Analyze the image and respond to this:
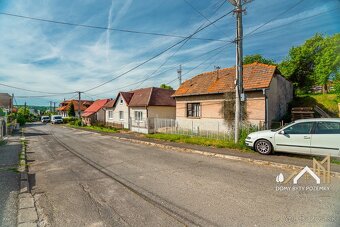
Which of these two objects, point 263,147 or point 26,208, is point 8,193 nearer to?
point 26,208

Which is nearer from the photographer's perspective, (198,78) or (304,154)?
(304,154)

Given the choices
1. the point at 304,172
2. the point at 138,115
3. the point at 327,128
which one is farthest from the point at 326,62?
the point at 304,172

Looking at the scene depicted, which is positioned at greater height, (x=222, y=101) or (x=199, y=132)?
(x=222, y=101)

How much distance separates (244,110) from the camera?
14508 mm

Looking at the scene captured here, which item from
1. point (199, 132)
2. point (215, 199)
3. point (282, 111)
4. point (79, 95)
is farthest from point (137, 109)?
point (215, 199)

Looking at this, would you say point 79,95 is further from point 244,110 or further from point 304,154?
point 304,154

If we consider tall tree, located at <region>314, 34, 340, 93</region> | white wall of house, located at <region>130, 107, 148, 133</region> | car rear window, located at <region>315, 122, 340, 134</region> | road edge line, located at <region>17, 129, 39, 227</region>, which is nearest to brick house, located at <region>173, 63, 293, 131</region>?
white wall of house, located at <region>130, 107, 148, 133</region>

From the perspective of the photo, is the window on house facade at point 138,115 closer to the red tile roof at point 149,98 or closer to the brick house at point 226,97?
the red tile roof at point 149,98

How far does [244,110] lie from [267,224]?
11.7 meters

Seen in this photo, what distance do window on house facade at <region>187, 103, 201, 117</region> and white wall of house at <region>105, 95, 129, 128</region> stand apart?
1051cm

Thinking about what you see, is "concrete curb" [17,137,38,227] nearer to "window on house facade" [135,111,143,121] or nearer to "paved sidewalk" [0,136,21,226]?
"paved sidewalk" [0,136,21,226]

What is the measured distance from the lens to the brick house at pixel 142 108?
76.3ft

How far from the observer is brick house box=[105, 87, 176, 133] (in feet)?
76.3

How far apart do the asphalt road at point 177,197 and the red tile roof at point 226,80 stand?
27.7ft
